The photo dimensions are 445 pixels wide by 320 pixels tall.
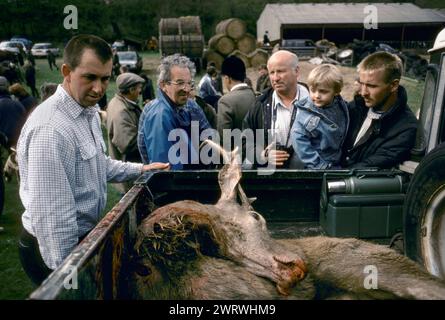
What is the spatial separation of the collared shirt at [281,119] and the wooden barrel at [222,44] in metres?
22.0

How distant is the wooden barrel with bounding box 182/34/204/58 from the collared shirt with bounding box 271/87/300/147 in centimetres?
2129

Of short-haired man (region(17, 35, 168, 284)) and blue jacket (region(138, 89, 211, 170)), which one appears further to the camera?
blue jacket (region(138, 89, 211, 170))

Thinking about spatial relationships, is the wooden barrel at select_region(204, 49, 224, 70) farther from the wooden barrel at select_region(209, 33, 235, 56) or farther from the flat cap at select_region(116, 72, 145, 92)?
the flat cap at select_region(116, 72, 145, 92)

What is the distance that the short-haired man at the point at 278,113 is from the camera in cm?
402

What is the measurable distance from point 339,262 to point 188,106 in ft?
7.89

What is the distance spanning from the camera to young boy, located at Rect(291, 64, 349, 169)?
3615 millimetres

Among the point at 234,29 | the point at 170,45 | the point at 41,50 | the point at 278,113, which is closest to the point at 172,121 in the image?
the point at 278,113

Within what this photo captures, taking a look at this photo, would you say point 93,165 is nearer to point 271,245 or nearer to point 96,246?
point 96,246

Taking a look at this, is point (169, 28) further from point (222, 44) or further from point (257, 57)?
point (257, 57)

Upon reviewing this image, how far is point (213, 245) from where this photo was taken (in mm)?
2363

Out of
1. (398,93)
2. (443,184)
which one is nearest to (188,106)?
(398,93)

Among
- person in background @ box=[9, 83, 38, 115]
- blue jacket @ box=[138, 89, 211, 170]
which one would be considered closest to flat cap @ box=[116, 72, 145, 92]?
blue jacket @ box=[138, 89, 211, 170]

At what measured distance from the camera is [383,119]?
11.1ft

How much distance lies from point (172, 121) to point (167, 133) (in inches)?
5.4
